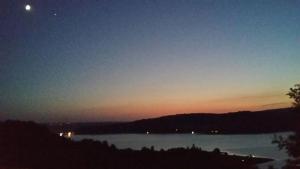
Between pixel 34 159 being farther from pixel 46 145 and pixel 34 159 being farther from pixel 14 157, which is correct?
pixel 46 145

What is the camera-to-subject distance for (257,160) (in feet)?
292

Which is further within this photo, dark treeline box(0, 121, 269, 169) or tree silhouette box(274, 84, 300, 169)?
dark treeline box(0, 121, 269, 169)

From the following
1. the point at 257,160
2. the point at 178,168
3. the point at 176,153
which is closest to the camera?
the point at 178,168

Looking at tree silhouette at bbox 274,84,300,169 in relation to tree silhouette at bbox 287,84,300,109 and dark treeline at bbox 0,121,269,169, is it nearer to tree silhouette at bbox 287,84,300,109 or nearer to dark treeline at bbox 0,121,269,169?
tree silhouette at bbox 287,84,300,109

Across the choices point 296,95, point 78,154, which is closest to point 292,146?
point 296,95

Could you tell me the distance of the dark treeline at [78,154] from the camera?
4525cm

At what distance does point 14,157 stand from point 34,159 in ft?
5.64

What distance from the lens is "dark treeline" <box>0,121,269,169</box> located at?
45.2 meters

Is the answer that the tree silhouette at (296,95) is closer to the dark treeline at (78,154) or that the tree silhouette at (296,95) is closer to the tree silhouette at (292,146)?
the tree silhouette at (292,146)

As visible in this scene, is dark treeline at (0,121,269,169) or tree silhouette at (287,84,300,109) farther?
dark treeline at (0,121,269,169)

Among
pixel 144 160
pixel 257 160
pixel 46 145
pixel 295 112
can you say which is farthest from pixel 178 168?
pixel 295 112

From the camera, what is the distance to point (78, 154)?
50.6 metres

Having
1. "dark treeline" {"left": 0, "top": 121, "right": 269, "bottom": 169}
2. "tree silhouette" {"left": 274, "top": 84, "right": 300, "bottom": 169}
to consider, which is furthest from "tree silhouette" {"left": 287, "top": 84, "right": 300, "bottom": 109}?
"dark treeline" {"left": 0, "top": 121, "right": 269, "bottom": 169}

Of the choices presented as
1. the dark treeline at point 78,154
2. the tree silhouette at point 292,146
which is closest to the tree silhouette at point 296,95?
the tree silhouette at point 292,146
